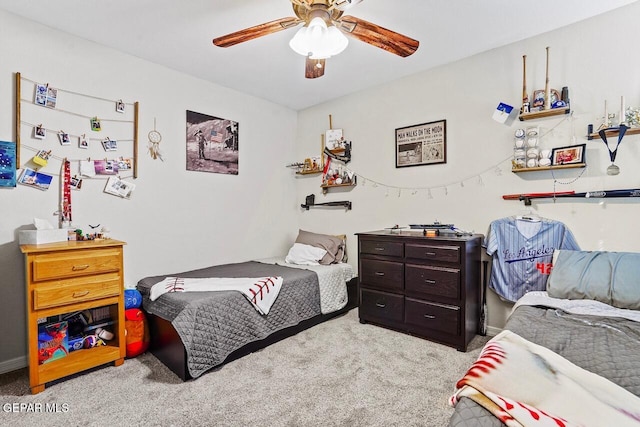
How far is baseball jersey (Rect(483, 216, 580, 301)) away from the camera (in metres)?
2.46

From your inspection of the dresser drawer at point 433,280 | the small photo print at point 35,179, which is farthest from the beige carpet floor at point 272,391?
the small photo print at point 35,179

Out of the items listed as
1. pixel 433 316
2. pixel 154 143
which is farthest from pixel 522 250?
pixel 154 143

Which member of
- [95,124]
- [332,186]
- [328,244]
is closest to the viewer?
[95,124]

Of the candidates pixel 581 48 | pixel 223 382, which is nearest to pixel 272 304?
pixel 223 382

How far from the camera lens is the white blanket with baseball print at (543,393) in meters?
0.78

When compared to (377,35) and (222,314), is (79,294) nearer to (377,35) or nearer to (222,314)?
(222,314)

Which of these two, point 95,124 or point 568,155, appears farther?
point 95,124

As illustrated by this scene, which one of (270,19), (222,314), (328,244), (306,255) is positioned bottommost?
(222,314)

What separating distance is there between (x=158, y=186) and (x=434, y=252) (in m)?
2.60

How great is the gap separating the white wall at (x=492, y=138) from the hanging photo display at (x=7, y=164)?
292cm

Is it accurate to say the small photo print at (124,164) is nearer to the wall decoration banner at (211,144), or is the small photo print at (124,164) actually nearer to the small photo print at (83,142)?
the small photo print at (83,142)

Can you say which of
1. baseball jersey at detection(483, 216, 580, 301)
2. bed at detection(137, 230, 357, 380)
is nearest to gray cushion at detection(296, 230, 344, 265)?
bed at detection(137, 230, 357, 380)

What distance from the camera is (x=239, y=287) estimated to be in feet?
8.18

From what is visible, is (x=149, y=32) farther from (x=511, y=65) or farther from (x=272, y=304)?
(x=511, y=65)
